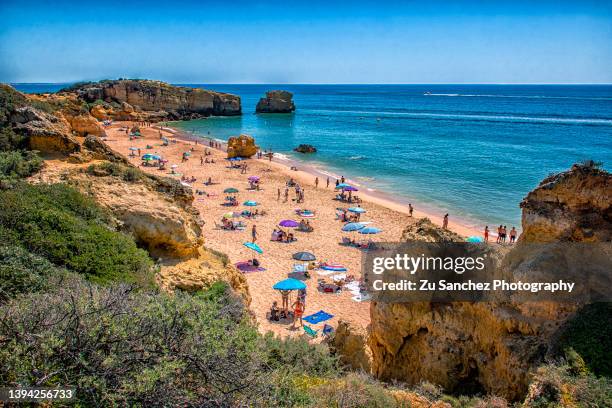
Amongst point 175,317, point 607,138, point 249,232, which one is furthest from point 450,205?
point 607,138

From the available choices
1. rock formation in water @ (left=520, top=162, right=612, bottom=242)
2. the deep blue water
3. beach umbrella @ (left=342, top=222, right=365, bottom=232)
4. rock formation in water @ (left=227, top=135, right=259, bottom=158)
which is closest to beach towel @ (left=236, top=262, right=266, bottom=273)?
beach umbrella @ (left=342, top=222, right=365, bottom=232)

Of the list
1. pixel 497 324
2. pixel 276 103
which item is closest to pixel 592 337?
pixel 497 324

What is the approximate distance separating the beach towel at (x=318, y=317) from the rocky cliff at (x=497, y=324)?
458 cm

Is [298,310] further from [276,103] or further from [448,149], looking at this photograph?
[276,103]

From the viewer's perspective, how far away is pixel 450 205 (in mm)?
29594

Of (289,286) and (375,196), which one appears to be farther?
(375,196)

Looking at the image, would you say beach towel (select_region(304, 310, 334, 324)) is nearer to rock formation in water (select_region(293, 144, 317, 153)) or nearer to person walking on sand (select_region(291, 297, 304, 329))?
person walking on sand (select_region(291, 297, 304, 329))

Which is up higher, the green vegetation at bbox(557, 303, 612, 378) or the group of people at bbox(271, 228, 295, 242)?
the green vegetation at bbox(557, 303, 612, 378)

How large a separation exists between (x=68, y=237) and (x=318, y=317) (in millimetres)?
8271

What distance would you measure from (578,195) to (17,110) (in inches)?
526

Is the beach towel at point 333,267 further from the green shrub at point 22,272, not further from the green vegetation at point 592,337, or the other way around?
the green shrub at point 22,272

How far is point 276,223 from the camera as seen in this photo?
24.8 metres

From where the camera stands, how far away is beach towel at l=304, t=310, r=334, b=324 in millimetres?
13859

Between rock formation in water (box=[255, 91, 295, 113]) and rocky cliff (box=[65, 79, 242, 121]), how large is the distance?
454 inches
